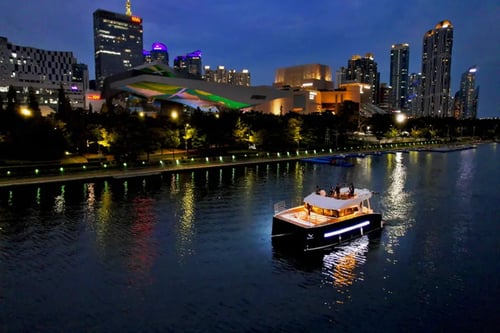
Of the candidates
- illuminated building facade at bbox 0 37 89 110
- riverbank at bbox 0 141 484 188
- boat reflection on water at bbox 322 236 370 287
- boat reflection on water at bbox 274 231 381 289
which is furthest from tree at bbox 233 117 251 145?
illuminated building facade at bbox 0 37 89 110

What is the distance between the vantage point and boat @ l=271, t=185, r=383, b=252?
1040 inches

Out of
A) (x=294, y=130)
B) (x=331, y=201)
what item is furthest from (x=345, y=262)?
(x=294, y=130)

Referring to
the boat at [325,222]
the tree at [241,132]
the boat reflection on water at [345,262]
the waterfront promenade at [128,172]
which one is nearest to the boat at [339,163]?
the waterfront promenade at [128,172]

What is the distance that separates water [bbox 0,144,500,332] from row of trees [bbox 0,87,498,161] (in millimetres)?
19941

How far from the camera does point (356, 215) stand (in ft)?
97.5

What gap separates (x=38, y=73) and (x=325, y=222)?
16497 centimetres

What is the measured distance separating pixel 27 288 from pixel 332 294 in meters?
16.6

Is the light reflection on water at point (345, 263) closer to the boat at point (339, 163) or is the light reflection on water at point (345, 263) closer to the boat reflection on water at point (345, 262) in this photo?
the boat reflection on water at point (345, 262)

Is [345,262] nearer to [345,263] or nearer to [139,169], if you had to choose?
[345,263]

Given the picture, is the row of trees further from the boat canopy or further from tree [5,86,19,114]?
the boat canopy

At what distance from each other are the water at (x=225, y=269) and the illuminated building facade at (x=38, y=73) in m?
116

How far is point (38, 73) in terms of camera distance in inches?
6181

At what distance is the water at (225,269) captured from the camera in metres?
18.0

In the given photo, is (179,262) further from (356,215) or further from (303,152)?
(303,152)
